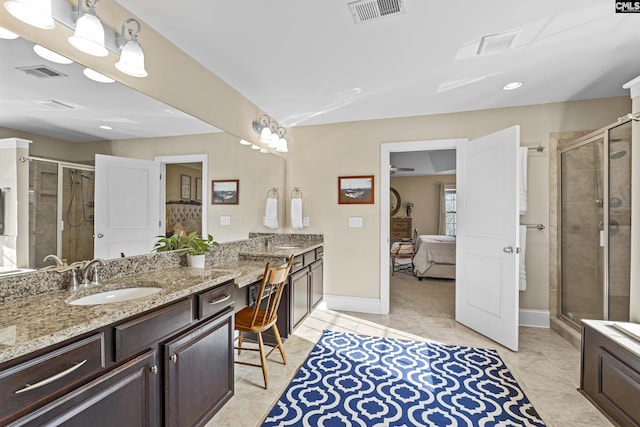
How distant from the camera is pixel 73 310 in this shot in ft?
3.76

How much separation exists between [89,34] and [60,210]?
0.83m

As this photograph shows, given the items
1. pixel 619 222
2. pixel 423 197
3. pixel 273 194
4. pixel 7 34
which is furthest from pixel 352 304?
pixel 423 197

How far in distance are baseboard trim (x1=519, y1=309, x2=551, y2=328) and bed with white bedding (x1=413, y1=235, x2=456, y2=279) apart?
6.58 feet

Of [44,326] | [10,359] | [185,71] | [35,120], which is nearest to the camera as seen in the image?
[10,359]

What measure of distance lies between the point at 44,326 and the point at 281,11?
1.90 meters

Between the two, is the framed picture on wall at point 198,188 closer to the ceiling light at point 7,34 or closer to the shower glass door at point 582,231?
the ceiling light at point 7,34

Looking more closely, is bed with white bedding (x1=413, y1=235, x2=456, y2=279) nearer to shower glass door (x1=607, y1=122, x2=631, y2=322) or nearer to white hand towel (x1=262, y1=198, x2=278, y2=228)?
shower glass door (x1=607, y1=122, x2=631, y2=322)

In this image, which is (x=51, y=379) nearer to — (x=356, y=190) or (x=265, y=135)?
(x=265, y=135)

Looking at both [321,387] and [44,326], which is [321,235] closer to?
[321,387]

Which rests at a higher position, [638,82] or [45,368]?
[638,82]

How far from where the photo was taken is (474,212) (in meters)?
3.21

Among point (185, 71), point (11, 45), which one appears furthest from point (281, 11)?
point (11, 45)

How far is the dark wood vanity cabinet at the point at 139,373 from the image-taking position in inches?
35.7

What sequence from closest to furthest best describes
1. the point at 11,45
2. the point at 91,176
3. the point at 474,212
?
the point at 11,45, the point at 91,176, the point at 474,212
